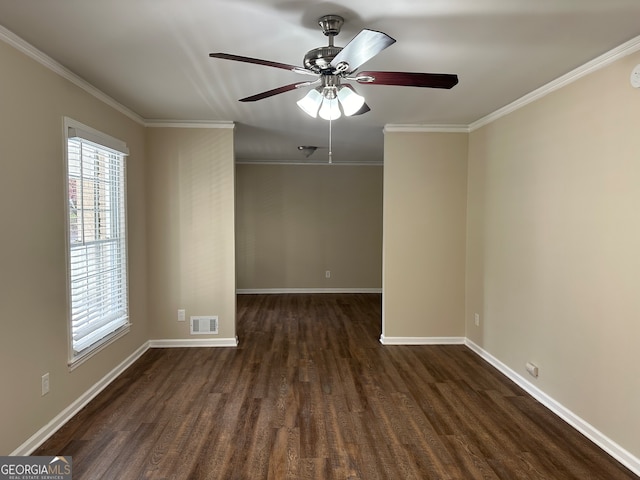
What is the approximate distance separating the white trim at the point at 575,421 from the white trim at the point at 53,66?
416 centimetres

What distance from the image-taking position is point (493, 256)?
3711 mm

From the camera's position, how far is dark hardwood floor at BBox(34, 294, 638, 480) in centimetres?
215

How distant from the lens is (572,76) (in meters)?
2.61

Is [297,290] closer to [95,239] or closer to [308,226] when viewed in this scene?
[308,226]

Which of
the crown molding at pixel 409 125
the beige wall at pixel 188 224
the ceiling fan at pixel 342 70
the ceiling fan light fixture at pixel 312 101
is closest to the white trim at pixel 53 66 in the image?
the crown molding at pixel 409 125

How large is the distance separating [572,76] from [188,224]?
3.63 metres

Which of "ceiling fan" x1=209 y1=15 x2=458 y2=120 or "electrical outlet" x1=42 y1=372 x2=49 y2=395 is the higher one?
"ceiling fan" x1=209 y1=15 x2=458 y2=120

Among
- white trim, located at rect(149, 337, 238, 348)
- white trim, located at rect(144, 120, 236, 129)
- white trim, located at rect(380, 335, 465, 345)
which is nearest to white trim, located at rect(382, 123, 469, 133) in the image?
white trim, located at rect(144, 120, 236, 129)

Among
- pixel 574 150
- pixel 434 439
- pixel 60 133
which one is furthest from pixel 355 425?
pixel 60 133

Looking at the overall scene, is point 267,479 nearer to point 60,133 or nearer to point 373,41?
point 373,41

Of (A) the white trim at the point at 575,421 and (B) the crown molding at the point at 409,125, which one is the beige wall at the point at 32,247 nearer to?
(B) the crown molding at the point at 409,125

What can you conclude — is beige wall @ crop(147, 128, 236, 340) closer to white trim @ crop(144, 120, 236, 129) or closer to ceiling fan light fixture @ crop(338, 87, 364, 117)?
white trim @ crop(144, 120, 236, 129)

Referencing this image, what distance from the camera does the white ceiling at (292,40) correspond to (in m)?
1.81

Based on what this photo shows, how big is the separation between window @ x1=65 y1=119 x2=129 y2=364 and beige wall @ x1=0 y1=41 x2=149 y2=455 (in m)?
0.13
